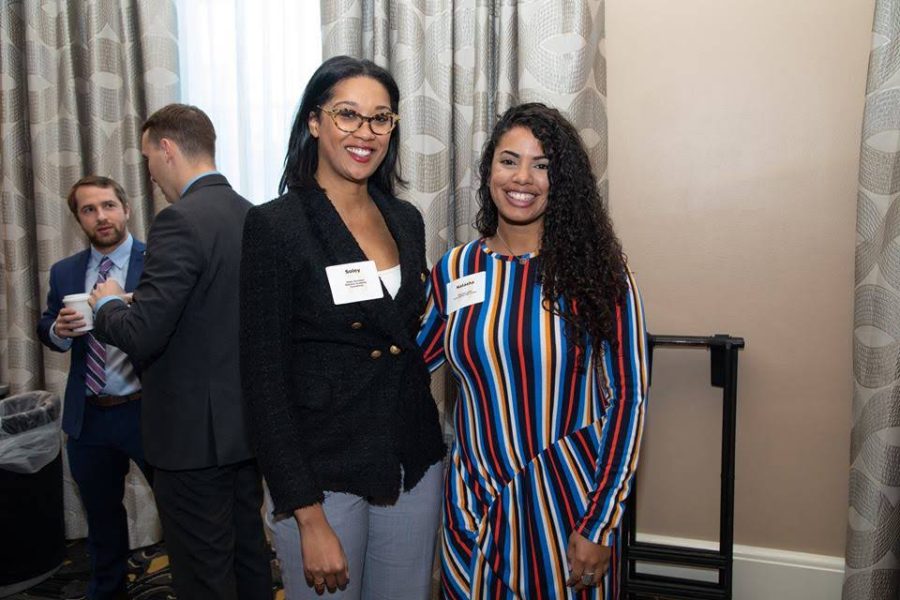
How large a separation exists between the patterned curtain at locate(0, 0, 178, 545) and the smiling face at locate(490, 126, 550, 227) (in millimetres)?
1849

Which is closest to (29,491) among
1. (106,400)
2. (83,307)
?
(106,400)

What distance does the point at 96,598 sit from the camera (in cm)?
230

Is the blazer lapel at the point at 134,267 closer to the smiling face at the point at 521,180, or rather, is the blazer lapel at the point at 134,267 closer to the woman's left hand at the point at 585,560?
the smiling face at the point at 521,180

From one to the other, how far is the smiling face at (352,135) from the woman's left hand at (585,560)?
86 centimetres

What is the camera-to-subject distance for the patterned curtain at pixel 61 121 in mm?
2635

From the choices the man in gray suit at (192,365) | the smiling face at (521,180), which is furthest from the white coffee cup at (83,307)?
the smiling face at (521,180)

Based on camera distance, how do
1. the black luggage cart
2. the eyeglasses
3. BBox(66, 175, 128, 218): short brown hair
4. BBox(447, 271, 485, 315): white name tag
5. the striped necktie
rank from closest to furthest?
1. the eyeglasses
2. BBox(447, 271, 485, 315): white name tag
3. the black luggage cart
4. the striped necktie
5. BBox(66, 175, 128, 218): short brown hair

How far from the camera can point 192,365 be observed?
5.83ft

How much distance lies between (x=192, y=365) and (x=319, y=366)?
76cm

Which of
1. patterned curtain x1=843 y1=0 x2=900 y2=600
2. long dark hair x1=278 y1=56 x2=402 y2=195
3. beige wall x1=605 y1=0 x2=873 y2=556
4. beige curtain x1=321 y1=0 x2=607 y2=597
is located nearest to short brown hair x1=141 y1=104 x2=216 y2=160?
beige curtain x1=321 y1=0 x2=607 y2=597

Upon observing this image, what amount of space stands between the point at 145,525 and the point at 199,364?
1431mm

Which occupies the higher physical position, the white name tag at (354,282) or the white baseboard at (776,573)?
the white name tag at (354,282)

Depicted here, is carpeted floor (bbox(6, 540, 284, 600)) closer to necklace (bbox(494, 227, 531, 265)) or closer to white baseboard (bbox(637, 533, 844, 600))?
white baseboard (bbox(637, 533, 844, 600))

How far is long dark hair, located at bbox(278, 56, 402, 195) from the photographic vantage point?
1242 millimetres
